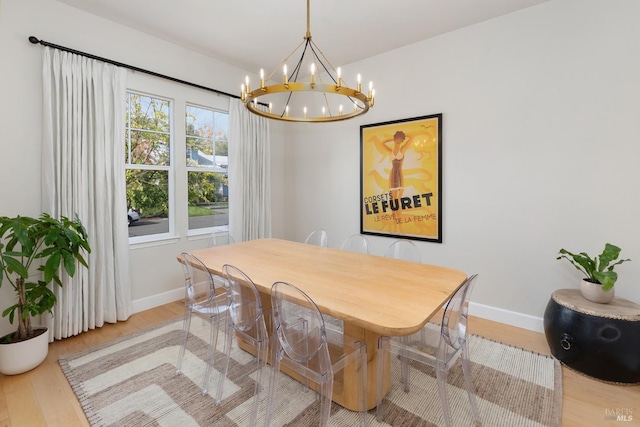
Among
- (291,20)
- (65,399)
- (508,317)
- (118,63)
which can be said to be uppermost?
(291,20)

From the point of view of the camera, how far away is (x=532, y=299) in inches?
109

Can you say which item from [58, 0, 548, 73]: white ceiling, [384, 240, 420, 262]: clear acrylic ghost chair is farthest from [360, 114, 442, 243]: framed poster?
[58, 0, 548, 73]: white ceiling

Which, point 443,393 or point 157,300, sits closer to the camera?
point 443,393

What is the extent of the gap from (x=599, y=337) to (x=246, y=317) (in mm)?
2396

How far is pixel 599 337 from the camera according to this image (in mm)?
1996

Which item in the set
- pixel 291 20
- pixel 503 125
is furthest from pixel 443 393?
pixel 291 20

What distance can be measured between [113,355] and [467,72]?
4154mm

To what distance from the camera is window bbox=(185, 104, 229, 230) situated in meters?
3.66

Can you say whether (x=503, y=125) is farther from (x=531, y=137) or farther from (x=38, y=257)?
(x=38, y=257)

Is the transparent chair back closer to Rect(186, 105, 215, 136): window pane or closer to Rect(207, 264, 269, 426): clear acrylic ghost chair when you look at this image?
Rect(207, 264, 269, 426): clear acrylic ghost chair

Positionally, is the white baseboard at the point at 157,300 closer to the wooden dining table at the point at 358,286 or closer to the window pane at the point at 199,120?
the wooden dining table at the point at 358,286

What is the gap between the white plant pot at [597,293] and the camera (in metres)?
2.13

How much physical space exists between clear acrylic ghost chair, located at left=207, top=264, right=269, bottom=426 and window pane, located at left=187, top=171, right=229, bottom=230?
6.79ft

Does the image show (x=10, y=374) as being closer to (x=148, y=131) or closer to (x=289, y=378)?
(x=289, y=378)
